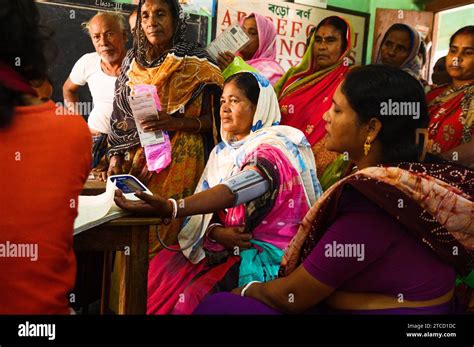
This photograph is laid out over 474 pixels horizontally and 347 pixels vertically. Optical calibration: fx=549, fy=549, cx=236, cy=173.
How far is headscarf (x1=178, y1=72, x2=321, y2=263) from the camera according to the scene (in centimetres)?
187

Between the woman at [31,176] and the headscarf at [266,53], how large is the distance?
2.72 feet

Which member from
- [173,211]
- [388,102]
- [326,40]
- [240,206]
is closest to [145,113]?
[173,211]

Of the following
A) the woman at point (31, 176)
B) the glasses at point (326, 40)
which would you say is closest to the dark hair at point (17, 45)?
the woman at point (31, 176)

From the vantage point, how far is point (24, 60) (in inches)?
51.2

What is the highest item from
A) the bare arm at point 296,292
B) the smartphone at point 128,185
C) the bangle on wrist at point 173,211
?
the smartphone at point 128,185

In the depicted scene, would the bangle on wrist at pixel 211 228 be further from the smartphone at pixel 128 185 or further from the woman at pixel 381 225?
the woman at pixel 381 225

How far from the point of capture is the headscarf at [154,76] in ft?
5.99

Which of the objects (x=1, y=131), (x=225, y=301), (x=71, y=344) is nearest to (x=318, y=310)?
(x=225, y=301)

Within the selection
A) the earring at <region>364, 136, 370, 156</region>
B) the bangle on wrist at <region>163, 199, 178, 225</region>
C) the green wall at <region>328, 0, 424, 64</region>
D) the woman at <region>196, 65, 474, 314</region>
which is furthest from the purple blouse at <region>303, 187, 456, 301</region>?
the green wall at <region>328, 0, 424, 64</region>

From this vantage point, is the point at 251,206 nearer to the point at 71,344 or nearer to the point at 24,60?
the point at 71,344

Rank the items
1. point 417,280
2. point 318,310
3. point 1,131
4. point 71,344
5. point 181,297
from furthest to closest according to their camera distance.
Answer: point 181,297, point 71,344, point 318,310, point 417,280, point 1,131

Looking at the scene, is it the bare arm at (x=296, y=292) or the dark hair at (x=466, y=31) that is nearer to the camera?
the bare arm at (x=296, y=292)

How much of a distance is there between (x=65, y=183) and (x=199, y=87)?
28.4 inches

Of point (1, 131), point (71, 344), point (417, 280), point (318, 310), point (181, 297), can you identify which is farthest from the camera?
point (181, 297)
